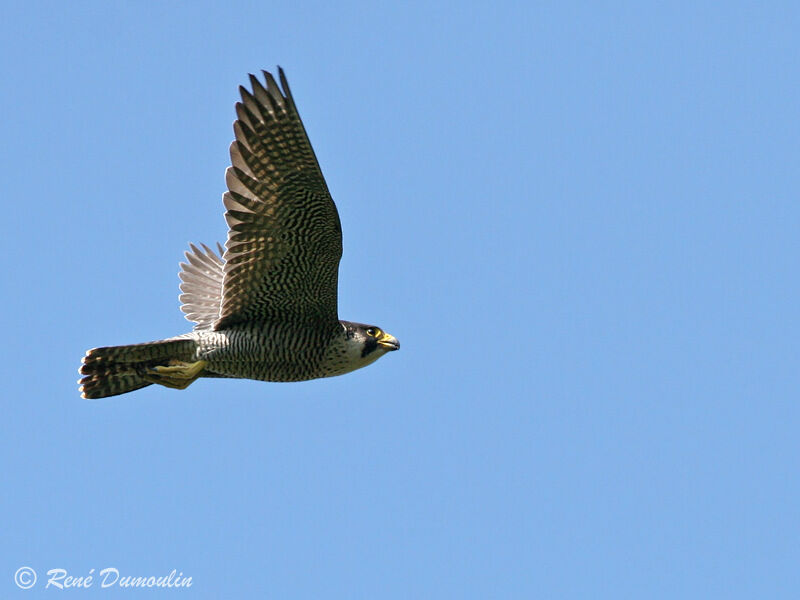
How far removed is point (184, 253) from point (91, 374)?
3.73 m

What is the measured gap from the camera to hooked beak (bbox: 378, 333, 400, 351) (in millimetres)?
14602

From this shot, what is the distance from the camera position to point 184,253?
17.5 m

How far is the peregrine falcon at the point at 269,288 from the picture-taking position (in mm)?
13062

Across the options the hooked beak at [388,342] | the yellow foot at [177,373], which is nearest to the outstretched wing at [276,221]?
the yellow foot at [177,373]

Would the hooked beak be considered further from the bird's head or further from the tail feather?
the tail feather

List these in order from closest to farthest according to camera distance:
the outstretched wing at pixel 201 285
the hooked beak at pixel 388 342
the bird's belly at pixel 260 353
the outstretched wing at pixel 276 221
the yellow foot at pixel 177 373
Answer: the outstretched wing at pixel 276 221 → the yellow foot at pixel 177 373 → the bird's belly at pixel 260 353 → the hooked beak at pixel 388 342 → the outstretched wing at pixel 201 285

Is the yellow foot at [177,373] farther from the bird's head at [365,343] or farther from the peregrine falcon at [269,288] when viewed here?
the bird's head at [365,343]

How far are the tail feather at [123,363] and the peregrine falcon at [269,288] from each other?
1 cm

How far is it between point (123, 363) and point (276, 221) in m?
2.37

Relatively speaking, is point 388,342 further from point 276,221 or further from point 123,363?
point 123,363

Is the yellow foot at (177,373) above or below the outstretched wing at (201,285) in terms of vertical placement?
below

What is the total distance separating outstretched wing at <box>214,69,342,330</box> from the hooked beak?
2.41 ft

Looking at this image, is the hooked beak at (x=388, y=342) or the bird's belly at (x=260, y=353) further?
the hooked beak at (x=388, y=342)

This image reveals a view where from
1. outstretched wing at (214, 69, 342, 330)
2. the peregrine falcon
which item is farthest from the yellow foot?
outstretched wing at (214, 69, 342, 330)
